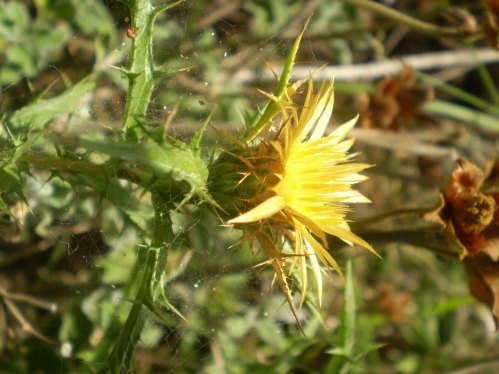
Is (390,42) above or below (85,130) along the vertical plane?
above

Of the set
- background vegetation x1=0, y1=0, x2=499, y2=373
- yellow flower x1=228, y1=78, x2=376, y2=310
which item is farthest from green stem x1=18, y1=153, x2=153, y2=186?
yellow flower x1=228, y1=78, x2=376, y2=310

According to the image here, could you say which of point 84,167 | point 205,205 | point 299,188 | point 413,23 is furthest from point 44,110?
point 413,23

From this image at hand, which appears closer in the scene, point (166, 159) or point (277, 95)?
point (166, 159)

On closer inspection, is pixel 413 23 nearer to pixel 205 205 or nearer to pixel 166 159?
pixel 205 205

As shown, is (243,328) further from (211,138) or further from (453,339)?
(453,339)

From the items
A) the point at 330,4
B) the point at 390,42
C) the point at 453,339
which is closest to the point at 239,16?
the point at 330,4

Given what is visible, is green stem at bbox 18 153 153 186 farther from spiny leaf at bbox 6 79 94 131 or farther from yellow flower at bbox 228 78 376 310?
yellow flower at bbox 228 78 376 310

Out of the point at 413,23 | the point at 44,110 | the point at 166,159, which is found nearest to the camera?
the point at 166,159

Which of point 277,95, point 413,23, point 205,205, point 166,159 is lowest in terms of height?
point 205,205
